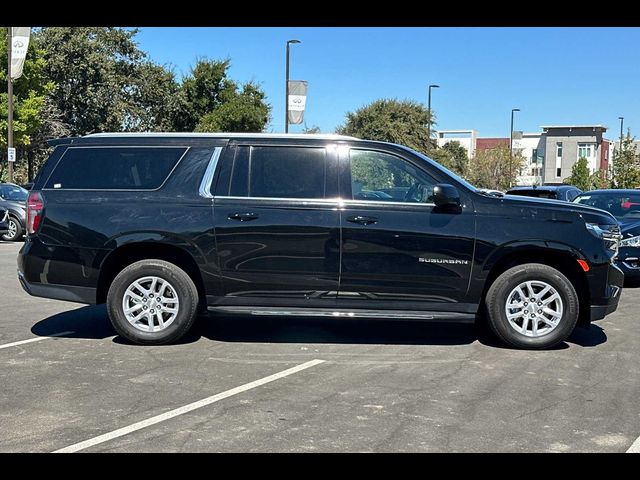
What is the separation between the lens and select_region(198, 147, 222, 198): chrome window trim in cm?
656

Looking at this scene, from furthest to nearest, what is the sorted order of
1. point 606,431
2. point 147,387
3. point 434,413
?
1. point 147,387
2. point 434,413
3. point 606,431

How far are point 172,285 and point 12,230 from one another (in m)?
12.8

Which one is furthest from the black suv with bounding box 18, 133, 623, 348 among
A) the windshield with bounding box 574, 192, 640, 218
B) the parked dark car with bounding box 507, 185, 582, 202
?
the parked dark car with bounding box 507, 185, 582, 202

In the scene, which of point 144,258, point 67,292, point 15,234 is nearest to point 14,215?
point 15,234

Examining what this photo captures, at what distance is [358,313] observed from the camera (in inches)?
255

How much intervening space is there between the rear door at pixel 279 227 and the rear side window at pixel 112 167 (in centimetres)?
60

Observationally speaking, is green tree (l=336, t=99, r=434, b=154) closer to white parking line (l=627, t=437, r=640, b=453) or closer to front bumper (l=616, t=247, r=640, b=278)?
front bumper (l=616, t=247, r=640, b=278)

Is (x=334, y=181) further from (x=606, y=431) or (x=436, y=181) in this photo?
(x=606, y=431)

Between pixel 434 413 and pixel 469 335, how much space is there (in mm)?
2710

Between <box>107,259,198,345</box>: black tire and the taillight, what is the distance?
95 cm

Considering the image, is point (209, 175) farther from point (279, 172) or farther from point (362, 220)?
point (362, 220)

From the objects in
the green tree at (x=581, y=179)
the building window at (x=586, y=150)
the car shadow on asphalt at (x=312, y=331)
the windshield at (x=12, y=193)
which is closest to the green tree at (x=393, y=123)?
the green tree at (x=581, y=179)
